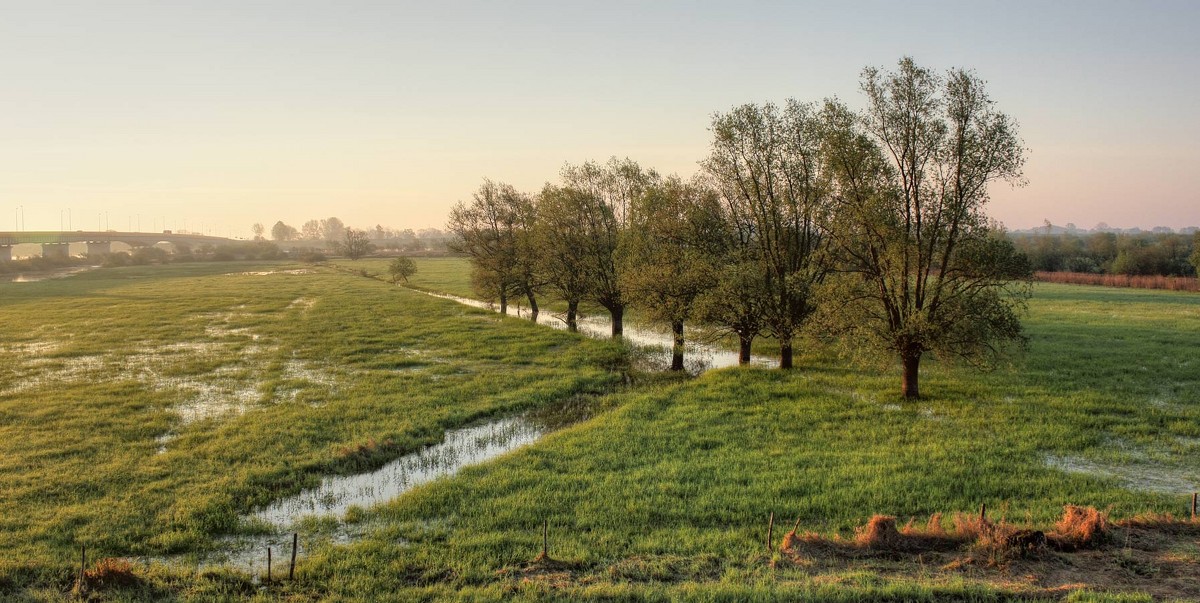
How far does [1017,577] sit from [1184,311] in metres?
60.0

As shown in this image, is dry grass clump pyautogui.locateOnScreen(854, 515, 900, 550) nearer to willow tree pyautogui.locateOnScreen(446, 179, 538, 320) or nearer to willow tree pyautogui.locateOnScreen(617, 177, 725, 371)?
willow tree pyautogui.locateOnScreen(617, 177, 725, 371)

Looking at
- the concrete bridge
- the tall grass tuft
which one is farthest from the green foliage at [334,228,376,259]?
the tall grass tuft

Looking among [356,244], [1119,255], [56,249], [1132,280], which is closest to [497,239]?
[1132,280]

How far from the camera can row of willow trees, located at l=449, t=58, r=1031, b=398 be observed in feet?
81.9

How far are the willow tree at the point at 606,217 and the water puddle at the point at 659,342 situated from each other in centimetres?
273

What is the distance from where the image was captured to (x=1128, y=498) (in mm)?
16219

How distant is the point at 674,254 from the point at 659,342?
37.6 feet

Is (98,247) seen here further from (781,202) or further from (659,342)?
(781,202)

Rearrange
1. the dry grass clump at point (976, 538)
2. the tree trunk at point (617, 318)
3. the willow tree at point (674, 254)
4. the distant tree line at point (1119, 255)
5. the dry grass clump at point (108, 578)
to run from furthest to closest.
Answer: the distant tree line at point (1119, 255)
the tree trunk at point (617, 318)
the willow tree at point (674, 254)
the dry grass clump at point (976, 538)
the dry grass clump at point (108, 578)

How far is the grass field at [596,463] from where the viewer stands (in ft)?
41.6

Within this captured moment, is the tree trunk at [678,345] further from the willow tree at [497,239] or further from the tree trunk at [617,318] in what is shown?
the willow tree at [497,239]

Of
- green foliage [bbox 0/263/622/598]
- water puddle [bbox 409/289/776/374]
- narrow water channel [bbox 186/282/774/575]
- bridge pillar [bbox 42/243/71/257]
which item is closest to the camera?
narrow water channel [bbox 186/282/774/575]

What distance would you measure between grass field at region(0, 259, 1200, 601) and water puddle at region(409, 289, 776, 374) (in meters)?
3.34

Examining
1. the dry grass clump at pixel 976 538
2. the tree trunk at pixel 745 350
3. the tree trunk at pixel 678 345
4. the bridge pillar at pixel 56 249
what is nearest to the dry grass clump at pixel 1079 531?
the dry grass clump at pixel 976 538
